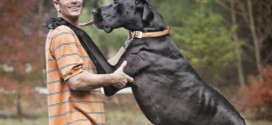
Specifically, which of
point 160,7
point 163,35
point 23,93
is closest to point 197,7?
point 160,7

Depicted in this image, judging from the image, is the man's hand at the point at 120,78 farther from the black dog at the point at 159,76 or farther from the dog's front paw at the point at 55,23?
the dog's front paw at the point at 55,23

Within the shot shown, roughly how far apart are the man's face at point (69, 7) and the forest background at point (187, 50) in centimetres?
1002

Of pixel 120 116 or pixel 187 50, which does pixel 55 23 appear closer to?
pixel 120 116

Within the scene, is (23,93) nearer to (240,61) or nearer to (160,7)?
(160,7)

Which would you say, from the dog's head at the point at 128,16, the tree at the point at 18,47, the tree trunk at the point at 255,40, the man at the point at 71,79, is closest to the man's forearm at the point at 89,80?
the man at the point at 71,79

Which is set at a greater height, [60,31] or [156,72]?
[60,31]

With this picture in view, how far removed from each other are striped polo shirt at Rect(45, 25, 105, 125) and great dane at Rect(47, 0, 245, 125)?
0.27 metres

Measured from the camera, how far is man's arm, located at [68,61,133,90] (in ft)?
14.4

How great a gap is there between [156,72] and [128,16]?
0.45 m

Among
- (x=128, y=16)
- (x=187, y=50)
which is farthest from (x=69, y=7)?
(x=187, y=50)

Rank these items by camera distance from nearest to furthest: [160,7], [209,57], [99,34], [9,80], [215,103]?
[215,103] < [9,80] < [99,34] < [209,57] < [160,7]

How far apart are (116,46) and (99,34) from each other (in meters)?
1.12

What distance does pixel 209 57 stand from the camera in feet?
66.5

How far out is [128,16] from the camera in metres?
4.91
